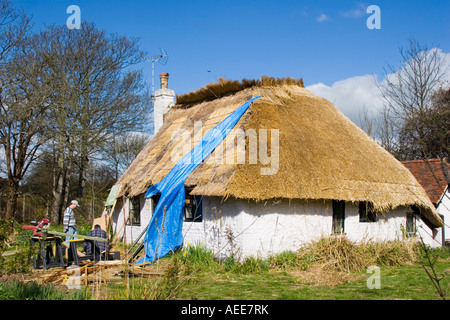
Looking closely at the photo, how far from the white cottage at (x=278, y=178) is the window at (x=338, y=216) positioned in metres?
0.03

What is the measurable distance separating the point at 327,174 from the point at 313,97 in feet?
14.0

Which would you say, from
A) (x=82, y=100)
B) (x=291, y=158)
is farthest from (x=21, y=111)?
(x=291, y=158)

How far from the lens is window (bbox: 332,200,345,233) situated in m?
12.2

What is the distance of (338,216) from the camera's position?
1238 cm

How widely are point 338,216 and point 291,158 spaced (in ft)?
7.44

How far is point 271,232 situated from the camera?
1090 centimetres

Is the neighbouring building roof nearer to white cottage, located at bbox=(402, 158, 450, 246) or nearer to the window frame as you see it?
white cottage, located at bbox=(402, 158, 450, 246)

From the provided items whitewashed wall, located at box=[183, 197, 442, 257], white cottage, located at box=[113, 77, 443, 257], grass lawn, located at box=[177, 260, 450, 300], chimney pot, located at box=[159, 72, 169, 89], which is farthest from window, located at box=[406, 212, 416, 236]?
chimney pot, located at box=[159, 72, 169, 89]

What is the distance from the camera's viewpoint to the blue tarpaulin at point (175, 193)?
37.2 feet

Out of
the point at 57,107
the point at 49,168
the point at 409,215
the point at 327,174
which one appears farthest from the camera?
the point at 49,168

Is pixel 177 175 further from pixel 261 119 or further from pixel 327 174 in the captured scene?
pixel 327 174

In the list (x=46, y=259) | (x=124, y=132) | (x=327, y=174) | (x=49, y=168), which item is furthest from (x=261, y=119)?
(x=49, y=168)

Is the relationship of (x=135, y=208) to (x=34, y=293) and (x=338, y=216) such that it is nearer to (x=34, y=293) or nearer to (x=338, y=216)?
(x=338, y=216)

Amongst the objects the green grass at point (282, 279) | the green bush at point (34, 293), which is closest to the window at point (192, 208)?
the green grass at point (282, 279)
